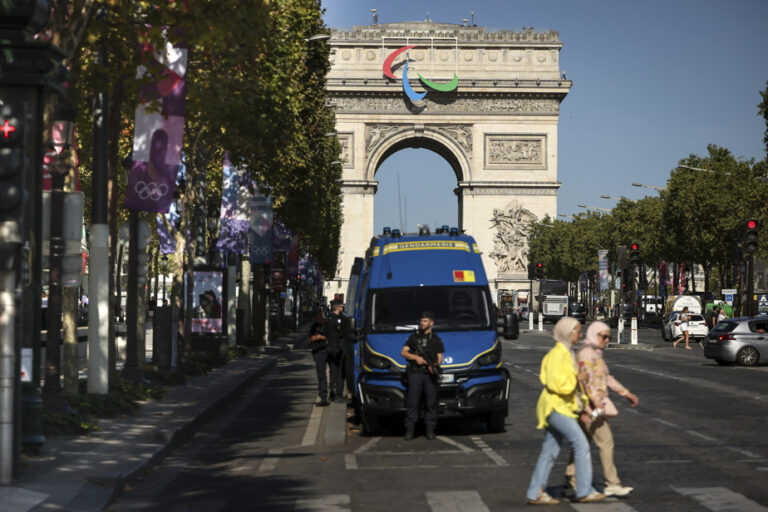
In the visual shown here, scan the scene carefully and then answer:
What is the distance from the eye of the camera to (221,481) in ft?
40.3

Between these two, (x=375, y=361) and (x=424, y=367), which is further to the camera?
(x=375, y=361)

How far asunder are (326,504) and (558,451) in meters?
1.93

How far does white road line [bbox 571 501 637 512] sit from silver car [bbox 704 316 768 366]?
25.7m

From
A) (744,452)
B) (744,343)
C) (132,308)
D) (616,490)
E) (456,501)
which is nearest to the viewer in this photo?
(616,490)

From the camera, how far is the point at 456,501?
1079 cm

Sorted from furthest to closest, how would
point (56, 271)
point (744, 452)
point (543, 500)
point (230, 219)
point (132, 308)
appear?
point (230, 219) < point (132, 308) < point (56, 271) < point (744, 452) < point (543, 500)

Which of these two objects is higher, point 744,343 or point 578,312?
point 578,312

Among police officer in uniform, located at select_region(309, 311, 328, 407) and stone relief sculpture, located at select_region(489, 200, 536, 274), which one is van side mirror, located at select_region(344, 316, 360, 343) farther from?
stone relief sculpture, located at select_region(489, 200, 536, 274)

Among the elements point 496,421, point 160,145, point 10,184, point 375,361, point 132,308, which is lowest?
point 496,421

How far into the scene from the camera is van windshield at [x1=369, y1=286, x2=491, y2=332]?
56.6ft

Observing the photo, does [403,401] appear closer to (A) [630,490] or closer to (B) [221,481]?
(B) [221,481]

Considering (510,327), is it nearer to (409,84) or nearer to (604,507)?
(604,507)

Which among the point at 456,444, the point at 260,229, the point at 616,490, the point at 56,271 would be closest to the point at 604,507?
A: the point at 616,490

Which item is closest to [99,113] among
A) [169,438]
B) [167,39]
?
[167,39]
